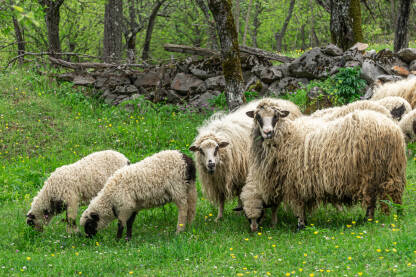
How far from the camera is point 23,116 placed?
13422 millimetres

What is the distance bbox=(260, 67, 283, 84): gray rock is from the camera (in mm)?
13586

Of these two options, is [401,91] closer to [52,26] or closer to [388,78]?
[388,78]

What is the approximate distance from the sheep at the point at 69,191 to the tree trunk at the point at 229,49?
4.64 m

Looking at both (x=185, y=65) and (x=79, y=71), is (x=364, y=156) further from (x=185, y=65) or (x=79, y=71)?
(x=79, y=71)

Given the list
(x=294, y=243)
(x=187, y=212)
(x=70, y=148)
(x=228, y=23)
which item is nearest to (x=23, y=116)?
(x=70, y=148)

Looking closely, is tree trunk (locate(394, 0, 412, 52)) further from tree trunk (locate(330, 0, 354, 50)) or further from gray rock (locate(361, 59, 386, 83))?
gray rock (locate(361, 59, 386, 83))

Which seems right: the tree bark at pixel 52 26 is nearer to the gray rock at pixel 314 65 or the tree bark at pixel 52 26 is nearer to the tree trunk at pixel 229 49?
the tree trunk at pixel 229 49

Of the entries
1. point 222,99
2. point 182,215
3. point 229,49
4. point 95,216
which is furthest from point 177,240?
point 222,99

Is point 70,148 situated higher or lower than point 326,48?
lower

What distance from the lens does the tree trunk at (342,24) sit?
14000 mm

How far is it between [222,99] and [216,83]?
0.71 meters

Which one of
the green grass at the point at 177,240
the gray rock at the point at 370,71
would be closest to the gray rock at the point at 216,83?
the green grass at the point at 177,240

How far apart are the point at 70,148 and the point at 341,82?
6.96 m

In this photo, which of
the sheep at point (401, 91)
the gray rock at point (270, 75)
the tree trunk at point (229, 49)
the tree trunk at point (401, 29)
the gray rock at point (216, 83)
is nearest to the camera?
the sheep at point (401, 91)
